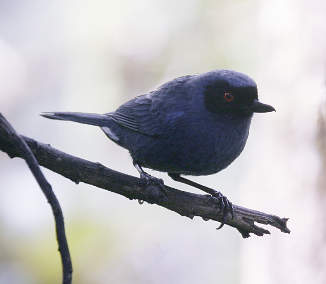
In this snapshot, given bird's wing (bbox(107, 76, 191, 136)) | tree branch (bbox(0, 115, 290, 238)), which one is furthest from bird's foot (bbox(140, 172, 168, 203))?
bird's wing (bbox(107, 76, 191, 136))

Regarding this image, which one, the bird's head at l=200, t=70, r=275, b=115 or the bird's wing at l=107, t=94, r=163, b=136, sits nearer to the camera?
the bird's head at l=200, t=70, r=275, b=115

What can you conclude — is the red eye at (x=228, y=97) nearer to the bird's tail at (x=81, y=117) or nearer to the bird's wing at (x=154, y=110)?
the bird's wing at (x=154, y=110)

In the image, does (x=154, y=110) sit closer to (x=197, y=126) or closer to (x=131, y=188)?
(x=197, y=126)

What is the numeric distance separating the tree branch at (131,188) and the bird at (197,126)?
0.12 m

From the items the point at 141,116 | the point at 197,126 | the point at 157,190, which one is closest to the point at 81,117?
the point at 141,116

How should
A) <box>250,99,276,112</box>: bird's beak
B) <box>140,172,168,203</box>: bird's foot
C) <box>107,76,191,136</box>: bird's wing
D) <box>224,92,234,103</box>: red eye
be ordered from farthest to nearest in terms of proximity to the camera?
<box>107,76,191,136</box>: bird's wing → <box>224,92,234,103</box>: red eye → <box>250,99,276,112</box>: bird's beak → <box>140,172,168,203</box>: bird's foot

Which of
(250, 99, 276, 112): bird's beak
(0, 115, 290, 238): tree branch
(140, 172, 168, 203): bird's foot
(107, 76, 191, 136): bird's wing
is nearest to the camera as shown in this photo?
(0, 115, 290, 238): tree branch

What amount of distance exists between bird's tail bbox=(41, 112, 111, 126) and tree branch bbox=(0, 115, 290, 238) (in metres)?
1.27

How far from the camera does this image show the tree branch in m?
3.41

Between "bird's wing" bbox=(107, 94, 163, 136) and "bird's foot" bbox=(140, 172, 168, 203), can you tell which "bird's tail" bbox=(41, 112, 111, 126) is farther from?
"bird's foot" bbox=(140, 172, 168, 203)

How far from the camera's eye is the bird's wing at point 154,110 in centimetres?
499

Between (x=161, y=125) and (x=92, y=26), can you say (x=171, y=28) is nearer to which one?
(x=92, y=26)

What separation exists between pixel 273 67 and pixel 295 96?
Answer: 530 mm

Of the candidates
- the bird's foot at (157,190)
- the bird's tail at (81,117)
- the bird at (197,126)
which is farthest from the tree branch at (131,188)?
the bird's tail at (81,117)
